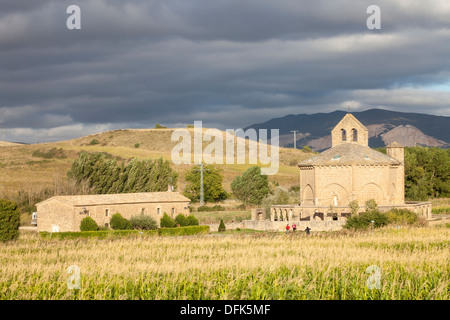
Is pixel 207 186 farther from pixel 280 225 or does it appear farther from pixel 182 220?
pixel 182 220

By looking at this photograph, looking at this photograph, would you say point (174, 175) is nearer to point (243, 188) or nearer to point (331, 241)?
point (243, 188)

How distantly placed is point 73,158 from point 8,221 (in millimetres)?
79740

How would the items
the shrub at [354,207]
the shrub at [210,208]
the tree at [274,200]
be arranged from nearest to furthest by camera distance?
the shrub at [354,207] < the tree at [274,200] < the shrub at [210,208]

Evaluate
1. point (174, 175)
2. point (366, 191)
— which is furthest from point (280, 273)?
point (174, 175)

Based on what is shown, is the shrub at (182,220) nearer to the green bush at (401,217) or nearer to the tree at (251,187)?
the green bush at (401,217)

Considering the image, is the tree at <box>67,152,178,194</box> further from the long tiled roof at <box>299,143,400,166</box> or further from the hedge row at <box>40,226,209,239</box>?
the hedge row at <box>40,226,209,239</box>

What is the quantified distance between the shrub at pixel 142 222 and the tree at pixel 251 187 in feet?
104

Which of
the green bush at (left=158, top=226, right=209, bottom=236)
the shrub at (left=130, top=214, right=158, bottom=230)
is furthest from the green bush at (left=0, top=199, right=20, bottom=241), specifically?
the shrub at (left=130, top=214, right=158, bottom=230)

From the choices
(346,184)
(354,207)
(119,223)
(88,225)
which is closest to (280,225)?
(354,207)

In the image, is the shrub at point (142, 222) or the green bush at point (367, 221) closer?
the green bush at point (367, 221)

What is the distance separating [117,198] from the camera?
Result: 52312 millimetres

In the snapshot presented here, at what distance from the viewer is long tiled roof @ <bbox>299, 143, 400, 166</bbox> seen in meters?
57.1

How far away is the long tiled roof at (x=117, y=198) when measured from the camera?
49378 mm

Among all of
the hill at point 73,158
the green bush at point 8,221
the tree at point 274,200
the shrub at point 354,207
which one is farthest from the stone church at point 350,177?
the green bush at point 8,221
